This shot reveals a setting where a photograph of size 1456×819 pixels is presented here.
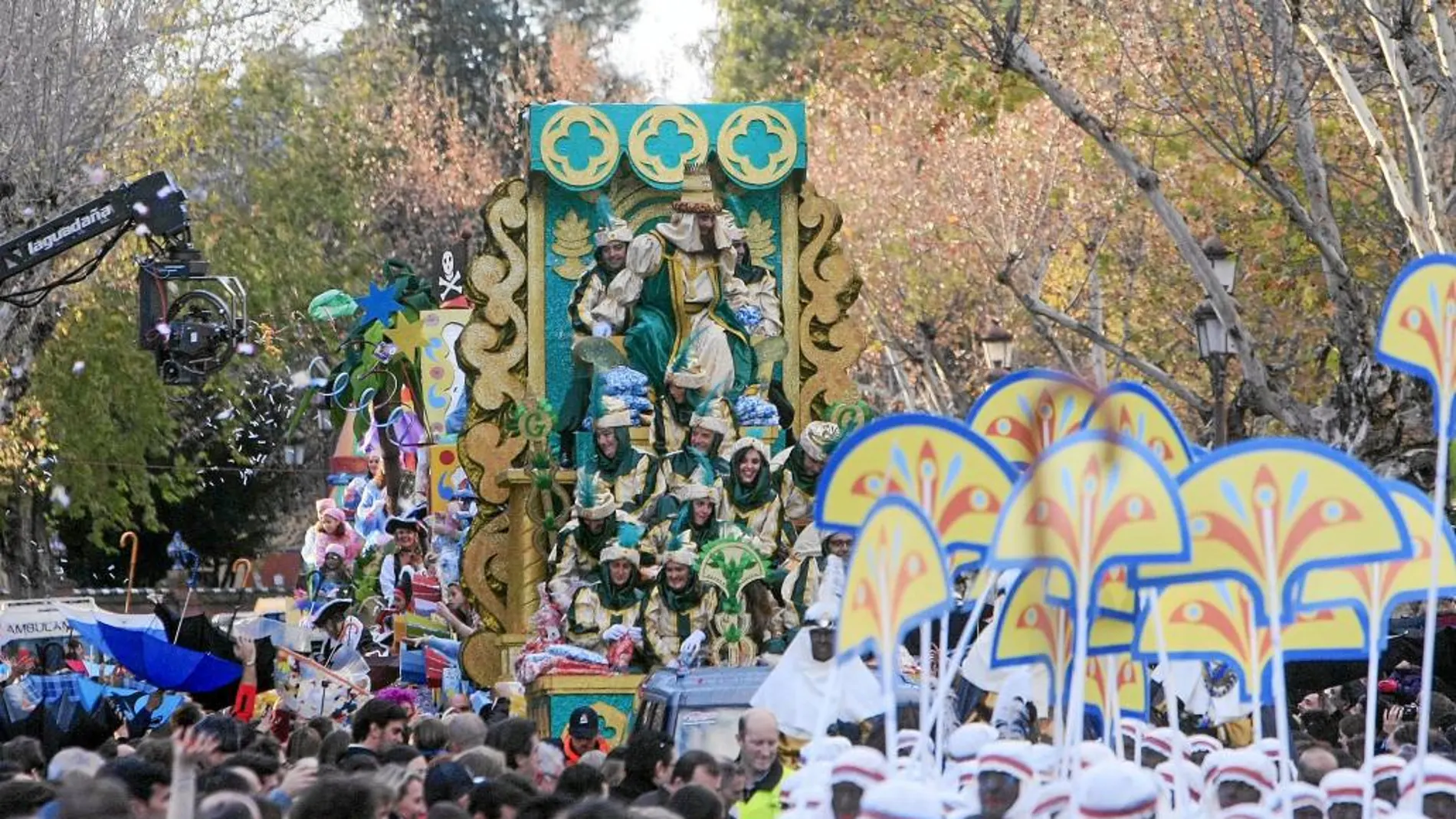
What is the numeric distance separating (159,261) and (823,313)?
4921mm

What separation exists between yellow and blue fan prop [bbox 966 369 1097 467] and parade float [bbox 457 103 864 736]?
969 cm

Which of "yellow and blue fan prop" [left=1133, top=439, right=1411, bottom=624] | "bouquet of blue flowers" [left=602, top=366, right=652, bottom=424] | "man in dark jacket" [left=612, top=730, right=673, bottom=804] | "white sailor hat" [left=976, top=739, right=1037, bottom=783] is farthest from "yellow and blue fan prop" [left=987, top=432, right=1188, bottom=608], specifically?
"bouquet of blue flowers" [left=602, top=366, right=652, bottom=424]

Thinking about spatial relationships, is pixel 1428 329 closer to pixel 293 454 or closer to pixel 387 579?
pixel 387 579

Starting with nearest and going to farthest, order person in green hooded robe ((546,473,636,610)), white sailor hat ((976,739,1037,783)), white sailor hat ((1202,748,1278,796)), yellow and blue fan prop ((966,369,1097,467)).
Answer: white sailor hat ((976,739,1037,783))
white sailor hat ((1202,748,1278,796))
yellow and blue fan prop ((966,369,1097,467))
person in green hooded robe ((546,473,636,610))

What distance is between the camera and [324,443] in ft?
169

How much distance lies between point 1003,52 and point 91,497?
24.1 meters

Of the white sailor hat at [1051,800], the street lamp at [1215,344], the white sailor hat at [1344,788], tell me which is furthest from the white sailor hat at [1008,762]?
the street lamp at [1215,344]

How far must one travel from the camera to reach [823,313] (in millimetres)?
21125

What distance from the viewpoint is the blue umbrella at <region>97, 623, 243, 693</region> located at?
16422 millimetres

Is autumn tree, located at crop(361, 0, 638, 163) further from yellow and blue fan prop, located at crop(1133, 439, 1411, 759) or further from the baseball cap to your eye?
yellow and blue fan prop, located at crop(1133, 439, 1411, 759)

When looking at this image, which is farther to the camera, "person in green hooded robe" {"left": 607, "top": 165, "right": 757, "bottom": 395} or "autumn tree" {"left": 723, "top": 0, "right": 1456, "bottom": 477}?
"person in green hooded robe" {"left": 607, "top": 165, "right": 757, "bottom": 395}

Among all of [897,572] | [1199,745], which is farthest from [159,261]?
[897,572]

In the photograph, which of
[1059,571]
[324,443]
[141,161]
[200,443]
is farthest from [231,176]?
[1059,571]

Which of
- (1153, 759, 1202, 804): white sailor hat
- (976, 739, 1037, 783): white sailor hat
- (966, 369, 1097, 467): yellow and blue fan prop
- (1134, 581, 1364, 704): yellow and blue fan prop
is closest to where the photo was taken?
(976, 739, 1037, 783): white sailor hat
